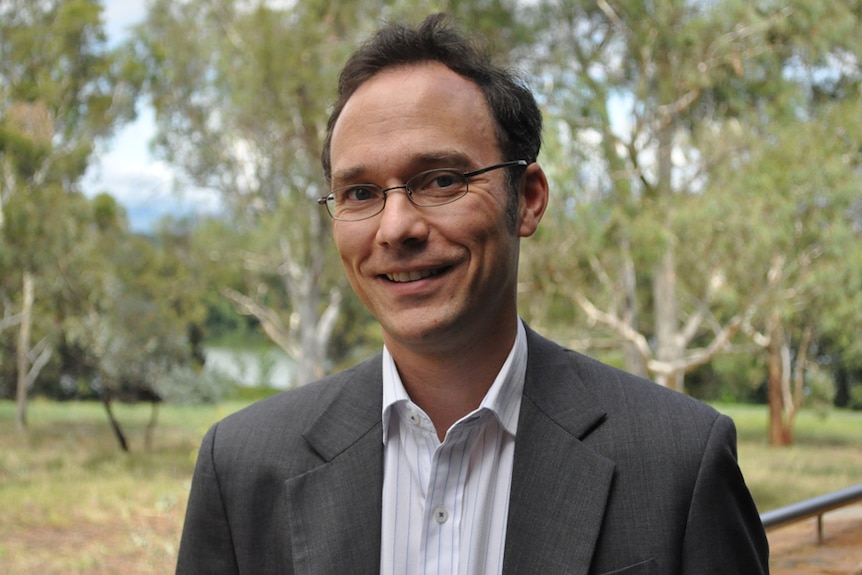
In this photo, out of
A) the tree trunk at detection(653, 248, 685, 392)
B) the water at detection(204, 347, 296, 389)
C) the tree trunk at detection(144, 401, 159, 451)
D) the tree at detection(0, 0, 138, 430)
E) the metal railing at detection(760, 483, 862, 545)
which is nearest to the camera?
the metal railing at detection(760, 483, 862, 545)

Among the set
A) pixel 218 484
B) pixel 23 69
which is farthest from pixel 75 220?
pixel 218 484

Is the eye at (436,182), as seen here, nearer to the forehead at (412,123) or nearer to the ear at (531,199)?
the forehead at (412,123)

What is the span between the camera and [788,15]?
8.29 metres

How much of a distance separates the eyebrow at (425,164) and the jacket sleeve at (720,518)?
13.3 inches

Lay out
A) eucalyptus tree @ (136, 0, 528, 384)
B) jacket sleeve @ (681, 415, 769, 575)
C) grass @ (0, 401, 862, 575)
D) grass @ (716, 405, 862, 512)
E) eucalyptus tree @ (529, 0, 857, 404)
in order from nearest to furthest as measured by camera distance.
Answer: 1. jacket sleeve @ (681, 415, 769, 575)
2. grass @ (0, 401, 862, 575)
3. eucalyptus tree @ (529, 0, 857, 404)
4. grass @ (716, 405, 862, 512)
5. eucalyptus tree @ (136, 0, 528, 384)

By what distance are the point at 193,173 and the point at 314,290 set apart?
2471mm

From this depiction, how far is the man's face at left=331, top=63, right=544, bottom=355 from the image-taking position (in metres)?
0.86

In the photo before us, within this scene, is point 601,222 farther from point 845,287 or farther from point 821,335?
point 821,335

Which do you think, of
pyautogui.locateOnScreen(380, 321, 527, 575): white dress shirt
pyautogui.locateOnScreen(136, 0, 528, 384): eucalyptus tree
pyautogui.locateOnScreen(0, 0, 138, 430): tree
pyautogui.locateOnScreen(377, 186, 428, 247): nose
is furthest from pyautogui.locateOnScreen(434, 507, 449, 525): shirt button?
pyautogui.locateOnScreen(0, 0, 138, 430): tree

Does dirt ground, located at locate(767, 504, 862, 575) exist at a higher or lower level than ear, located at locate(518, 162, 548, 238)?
lower

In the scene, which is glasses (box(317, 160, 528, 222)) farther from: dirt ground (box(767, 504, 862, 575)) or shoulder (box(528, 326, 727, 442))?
dirt ground (box(767, 504, 862, 575))

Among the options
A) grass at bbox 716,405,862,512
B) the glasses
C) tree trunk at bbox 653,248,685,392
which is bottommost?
grass at bbox 716,405,862,512

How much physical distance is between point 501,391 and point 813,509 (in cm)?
123

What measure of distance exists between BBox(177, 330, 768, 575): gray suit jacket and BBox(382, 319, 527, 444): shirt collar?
0.5 inches
